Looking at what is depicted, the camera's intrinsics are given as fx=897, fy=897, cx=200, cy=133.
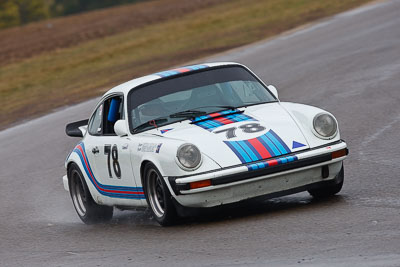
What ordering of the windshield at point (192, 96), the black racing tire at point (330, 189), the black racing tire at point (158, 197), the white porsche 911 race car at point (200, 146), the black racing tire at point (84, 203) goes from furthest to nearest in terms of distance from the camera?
the black racing tire at point (84, 203)
the windshield at point (192, 96)
the black racing tire at point (330, 189)
the black racing tire at point (158, 197)
the white porsche 911 race car at point (200, 146)

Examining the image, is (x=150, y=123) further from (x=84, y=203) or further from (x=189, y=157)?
(x=84, y=203)

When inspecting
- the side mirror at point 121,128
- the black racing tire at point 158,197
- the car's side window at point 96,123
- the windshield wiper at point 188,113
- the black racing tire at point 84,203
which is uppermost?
the windshield wiper at point 188,113

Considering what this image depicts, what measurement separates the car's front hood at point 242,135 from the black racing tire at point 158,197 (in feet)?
1.18

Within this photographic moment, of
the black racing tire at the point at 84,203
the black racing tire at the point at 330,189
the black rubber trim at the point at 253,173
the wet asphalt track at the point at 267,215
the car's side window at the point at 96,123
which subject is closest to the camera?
the wet asphalt track at the point at 267,215

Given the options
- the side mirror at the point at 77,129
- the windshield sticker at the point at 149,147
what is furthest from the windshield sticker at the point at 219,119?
the side mirror at the point at 77,129

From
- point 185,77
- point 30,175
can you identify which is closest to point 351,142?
point 185,77

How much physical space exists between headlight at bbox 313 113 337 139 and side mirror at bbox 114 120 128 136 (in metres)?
1.78

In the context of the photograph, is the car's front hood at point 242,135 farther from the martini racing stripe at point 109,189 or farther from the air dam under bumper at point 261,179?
the martini racing stripe at point 109,189

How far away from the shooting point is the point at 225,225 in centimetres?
726

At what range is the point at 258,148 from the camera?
730 cm

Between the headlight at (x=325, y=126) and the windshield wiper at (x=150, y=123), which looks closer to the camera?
the headlight at (x=325, y=126)

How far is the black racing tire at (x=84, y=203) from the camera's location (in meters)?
9.25

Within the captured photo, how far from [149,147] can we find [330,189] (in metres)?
1.63

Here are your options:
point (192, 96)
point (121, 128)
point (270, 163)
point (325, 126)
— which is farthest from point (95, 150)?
point (325, 126)
